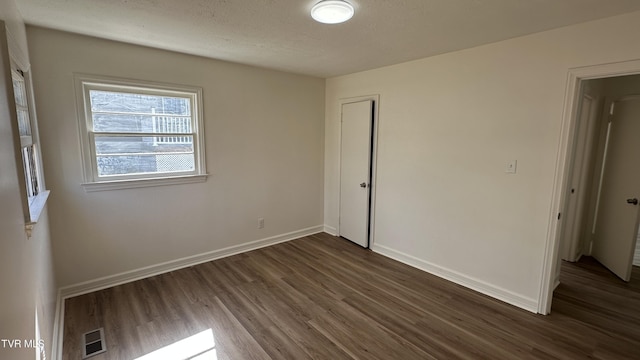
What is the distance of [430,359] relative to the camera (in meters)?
2.08

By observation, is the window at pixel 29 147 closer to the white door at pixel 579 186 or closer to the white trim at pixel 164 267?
the white trim at pixel 164 267

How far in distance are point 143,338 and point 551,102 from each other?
12.5 ft

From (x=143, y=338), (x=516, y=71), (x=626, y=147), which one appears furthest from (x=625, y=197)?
(x=143, y=338)

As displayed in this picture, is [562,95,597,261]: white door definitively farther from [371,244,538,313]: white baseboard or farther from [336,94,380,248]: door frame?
[336,94,380,248]: door frame

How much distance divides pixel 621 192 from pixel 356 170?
121 inches

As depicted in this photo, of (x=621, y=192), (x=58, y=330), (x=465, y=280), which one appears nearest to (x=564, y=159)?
(x=465, y=280)

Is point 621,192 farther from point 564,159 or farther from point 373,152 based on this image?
point 373,152

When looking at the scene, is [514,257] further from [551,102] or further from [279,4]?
[279,4]

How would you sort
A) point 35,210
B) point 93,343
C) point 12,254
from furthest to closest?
point 93,343 → point 35,210 → point 12,254

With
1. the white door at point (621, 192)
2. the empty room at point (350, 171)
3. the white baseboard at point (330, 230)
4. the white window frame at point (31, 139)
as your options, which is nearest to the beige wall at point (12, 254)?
the empty room at point (350, 171)

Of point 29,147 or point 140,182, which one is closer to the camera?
point 29,147

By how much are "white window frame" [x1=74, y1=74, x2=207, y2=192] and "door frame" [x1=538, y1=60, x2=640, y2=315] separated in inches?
139

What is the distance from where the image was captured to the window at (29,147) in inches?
72.8

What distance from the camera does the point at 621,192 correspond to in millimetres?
3361
